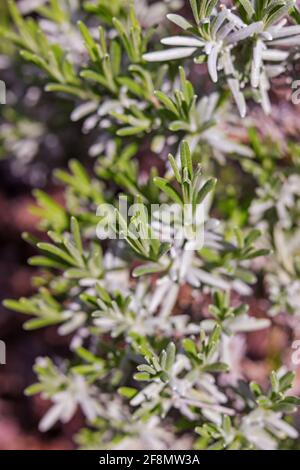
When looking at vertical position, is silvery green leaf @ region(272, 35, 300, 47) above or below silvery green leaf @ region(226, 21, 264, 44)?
below

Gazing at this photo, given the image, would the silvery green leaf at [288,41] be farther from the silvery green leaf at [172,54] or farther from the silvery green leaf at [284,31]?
the silvery green leaf at [172,54]

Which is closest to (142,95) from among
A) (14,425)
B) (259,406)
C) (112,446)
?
(259,406)

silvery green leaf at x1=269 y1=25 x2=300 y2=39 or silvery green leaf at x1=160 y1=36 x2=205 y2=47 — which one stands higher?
silvery green leaf at x1=269 y1=25 x2=300 y2=39

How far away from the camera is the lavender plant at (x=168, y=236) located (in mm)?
1109

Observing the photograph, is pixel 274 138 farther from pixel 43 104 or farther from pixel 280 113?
pixel 43 104

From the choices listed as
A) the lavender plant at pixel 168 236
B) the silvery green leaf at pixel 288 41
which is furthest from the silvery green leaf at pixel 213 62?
the silvery green leaf at pixel 288 41

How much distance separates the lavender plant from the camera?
1109mm

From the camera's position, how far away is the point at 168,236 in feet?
3.78

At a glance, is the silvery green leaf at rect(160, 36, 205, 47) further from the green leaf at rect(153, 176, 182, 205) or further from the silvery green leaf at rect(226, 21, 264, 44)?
the green leaf at rect(153, 176, 182, 205)

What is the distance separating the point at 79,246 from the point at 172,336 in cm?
28

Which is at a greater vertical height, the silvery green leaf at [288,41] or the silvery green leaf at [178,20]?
the silvery green leaf at [178,20]

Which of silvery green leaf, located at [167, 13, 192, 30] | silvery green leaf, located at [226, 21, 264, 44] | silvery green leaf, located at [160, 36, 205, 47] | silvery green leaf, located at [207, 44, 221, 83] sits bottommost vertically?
silvery green leaf, located at [207, 44, 221, 83]

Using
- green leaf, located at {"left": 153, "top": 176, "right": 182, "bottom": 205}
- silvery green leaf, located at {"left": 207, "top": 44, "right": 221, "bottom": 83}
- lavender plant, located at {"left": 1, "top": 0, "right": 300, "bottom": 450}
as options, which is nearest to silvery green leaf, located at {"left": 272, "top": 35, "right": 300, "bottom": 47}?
lavender plant, located at {"left": 1, "top": 0, "right": 300, "bottom": 450}

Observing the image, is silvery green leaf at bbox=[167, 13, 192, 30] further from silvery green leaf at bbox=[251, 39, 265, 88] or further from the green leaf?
the green leaf
